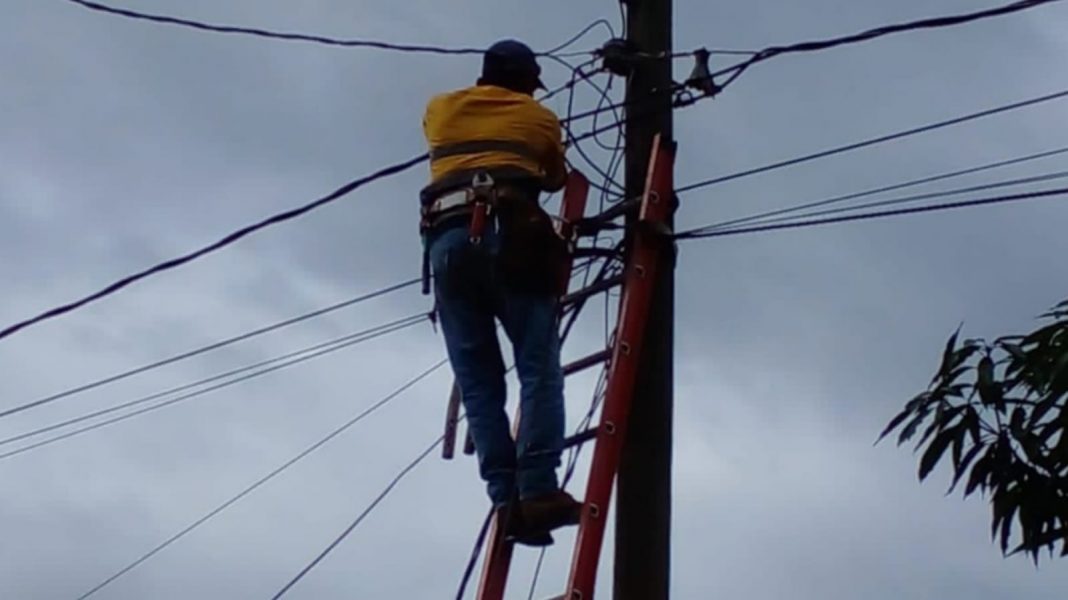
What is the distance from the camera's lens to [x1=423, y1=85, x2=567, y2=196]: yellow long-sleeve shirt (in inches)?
261

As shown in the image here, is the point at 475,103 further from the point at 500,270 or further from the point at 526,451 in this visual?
the point at 526,451

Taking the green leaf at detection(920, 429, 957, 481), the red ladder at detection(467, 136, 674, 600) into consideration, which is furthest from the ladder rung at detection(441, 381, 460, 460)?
the green leaf at detection(920, 429, 957, 481)

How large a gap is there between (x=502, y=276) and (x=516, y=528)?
74cm

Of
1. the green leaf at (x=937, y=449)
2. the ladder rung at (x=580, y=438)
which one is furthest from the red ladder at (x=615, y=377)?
the green leaf at (x=937, y=449)

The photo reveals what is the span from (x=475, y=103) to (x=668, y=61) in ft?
2.55

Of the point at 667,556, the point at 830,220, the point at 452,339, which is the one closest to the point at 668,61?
the point at 830,220

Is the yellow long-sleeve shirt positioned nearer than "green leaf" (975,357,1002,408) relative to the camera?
No

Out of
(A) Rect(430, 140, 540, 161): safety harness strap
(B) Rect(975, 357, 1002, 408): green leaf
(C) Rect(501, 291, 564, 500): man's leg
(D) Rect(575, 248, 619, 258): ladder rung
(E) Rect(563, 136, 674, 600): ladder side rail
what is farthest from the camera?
(D) Rect(575, 248, 619, 258): ladder rung

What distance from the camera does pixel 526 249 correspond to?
21.1 ft

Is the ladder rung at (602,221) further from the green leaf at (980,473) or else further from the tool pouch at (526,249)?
the green leaf at (980,473)

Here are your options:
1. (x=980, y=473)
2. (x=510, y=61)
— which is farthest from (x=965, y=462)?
(x=510, y=61)

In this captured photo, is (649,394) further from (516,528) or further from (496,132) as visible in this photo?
(496,132)

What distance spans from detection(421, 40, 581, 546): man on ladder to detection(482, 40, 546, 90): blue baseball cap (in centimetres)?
13

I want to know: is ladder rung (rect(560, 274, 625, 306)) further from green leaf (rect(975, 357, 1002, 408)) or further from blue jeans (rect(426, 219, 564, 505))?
green leaf (rect(975, 357, 1002, 408))
